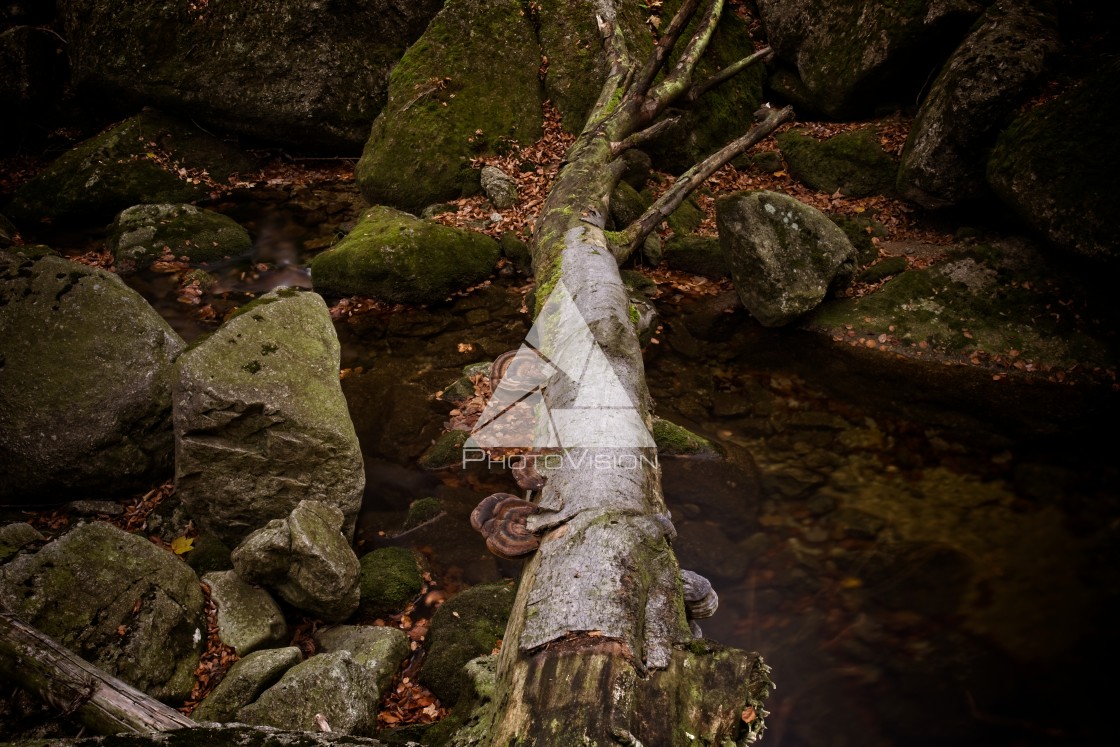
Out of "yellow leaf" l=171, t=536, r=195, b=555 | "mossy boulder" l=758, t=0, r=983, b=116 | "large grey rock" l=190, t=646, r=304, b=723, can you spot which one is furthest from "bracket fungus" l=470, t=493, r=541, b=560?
"mossy boulder" l=758, t=0, r=983, b=116

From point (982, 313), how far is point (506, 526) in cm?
721

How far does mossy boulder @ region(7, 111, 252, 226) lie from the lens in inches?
435

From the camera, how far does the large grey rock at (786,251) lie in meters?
8.07

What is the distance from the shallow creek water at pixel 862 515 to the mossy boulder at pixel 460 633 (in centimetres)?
50

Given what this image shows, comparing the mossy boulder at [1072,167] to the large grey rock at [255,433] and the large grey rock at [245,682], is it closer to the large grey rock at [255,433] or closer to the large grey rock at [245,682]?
the large grey rock at [255,433]

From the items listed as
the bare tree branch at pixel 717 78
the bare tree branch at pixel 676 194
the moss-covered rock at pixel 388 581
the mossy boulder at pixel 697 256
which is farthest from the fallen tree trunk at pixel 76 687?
the bare tree branch at pixel 717 78

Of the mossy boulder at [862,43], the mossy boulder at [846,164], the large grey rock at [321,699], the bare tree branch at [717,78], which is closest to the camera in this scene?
the large grey rock at [321,699]

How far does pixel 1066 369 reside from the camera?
23.4ft

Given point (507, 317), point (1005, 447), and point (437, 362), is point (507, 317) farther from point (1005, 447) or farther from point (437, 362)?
point (1005, 447)

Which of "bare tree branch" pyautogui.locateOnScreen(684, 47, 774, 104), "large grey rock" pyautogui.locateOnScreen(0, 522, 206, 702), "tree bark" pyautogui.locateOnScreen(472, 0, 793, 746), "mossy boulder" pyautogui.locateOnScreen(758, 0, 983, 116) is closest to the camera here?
"tree bark" pyautogui.locateOnScreen(472, 0, 793, 746)

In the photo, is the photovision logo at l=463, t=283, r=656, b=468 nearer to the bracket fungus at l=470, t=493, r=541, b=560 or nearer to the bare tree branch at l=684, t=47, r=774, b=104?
the bracket fungus at l=470, t=493, r=541, b=560

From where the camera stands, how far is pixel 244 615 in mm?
4590

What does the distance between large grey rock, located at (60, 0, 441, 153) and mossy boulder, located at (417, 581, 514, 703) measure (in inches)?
441

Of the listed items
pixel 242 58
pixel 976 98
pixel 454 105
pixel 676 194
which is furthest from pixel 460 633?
pixel 242 58
